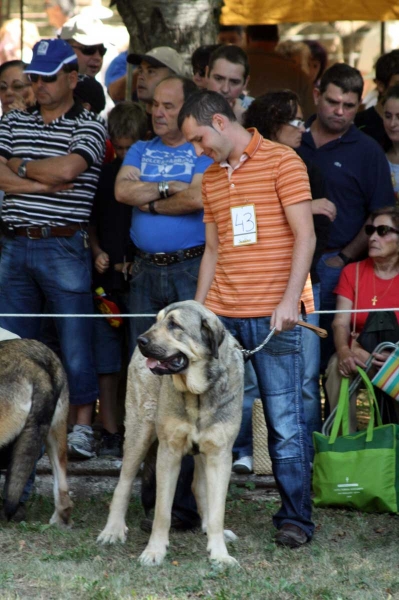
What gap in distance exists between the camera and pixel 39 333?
750 cm

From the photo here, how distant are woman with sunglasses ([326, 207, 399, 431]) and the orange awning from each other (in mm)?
3751

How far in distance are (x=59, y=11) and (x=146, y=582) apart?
32.9 feet

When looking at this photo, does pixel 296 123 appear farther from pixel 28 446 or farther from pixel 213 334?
pixel 28 446

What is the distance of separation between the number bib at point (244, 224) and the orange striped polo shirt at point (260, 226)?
0.02m

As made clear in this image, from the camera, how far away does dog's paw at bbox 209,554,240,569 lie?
16.3 ft

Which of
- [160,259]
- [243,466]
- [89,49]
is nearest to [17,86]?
[89,49]

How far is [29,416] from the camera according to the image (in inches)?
217

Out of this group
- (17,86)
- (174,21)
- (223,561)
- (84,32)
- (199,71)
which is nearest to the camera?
(223,561)

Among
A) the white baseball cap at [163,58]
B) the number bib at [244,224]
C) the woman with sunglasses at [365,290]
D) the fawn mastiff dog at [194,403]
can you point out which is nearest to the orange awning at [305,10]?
the white baseball cap at [163,58]

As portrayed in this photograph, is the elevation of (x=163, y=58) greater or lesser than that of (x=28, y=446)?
greater

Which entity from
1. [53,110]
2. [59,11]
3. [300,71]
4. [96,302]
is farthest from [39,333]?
[59,11]

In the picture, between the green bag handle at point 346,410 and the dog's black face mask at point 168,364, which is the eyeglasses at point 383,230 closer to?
the green bag handle at point 346,410

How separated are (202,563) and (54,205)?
300 cm

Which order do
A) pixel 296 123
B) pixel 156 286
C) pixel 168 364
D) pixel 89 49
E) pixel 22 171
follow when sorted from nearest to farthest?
pixel 168 364 → pixel 296 123 → pixel 156 286 → pixel 22 171 → pixel 89 49
